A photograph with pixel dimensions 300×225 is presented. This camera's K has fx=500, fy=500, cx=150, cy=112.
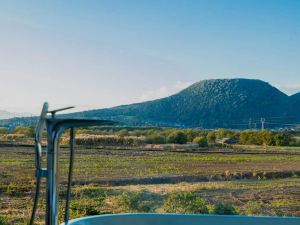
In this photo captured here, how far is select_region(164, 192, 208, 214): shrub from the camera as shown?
169 inches

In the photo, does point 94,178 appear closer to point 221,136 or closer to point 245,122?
point 221,136

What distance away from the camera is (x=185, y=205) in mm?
4391

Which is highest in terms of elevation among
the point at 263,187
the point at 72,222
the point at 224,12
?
the point at 224,12

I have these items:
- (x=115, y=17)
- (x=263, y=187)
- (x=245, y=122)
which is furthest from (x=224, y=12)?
(x=245, y=122)

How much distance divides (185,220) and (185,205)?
2.03 m

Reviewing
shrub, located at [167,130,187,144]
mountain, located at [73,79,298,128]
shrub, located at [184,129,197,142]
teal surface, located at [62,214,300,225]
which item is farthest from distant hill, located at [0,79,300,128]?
teal surface, located at [62,214,300,225]

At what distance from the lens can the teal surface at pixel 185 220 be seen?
2.36m

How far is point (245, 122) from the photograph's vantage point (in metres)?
26.5

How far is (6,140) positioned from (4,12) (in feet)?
36.0

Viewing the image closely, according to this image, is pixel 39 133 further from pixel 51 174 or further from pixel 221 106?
pixel 221 106

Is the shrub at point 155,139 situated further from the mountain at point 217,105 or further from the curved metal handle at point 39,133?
the curved metal handle at point 39,133

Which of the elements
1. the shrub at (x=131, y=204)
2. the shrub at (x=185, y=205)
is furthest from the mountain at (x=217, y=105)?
the shrub at (x=185, y=205)

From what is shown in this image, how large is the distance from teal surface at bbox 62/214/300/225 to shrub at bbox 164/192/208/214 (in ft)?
6.14

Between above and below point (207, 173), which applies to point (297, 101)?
above
